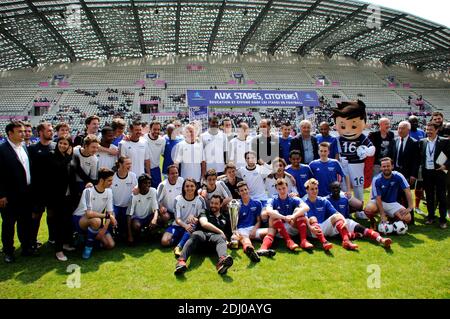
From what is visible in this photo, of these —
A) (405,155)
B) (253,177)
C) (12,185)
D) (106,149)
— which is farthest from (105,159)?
(405,155)

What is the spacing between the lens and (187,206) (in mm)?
5254

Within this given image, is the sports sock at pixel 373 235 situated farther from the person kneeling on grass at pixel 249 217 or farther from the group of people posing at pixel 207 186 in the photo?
the person kneeling on grass at pixel 249 217

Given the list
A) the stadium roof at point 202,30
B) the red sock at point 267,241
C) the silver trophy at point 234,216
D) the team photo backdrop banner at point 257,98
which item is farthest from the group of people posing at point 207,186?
the stadium roof at point 202,30

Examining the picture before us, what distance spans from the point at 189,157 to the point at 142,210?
1.52 metres

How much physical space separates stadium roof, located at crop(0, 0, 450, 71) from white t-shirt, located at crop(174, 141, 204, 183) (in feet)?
89.1

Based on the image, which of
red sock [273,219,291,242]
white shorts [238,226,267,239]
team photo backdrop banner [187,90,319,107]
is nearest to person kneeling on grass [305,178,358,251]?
red sock [273,219,291,242]

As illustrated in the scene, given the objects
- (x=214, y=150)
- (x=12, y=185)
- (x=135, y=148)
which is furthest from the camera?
(x=214, y=150)

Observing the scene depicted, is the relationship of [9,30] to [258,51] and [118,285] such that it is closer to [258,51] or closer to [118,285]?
[258,51]

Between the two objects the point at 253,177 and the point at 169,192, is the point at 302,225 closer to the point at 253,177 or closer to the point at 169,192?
the point at 253,177

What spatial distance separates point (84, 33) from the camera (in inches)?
1325

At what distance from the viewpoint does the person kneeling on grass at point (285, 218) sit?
4.88 meters

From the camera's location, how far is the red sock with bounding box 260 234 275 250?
4759 millimetres

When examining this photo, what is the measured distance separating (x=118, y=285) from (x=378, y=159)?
221 inches

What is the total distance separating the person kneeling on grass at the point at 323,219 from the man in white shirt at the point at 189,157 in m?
2.24
